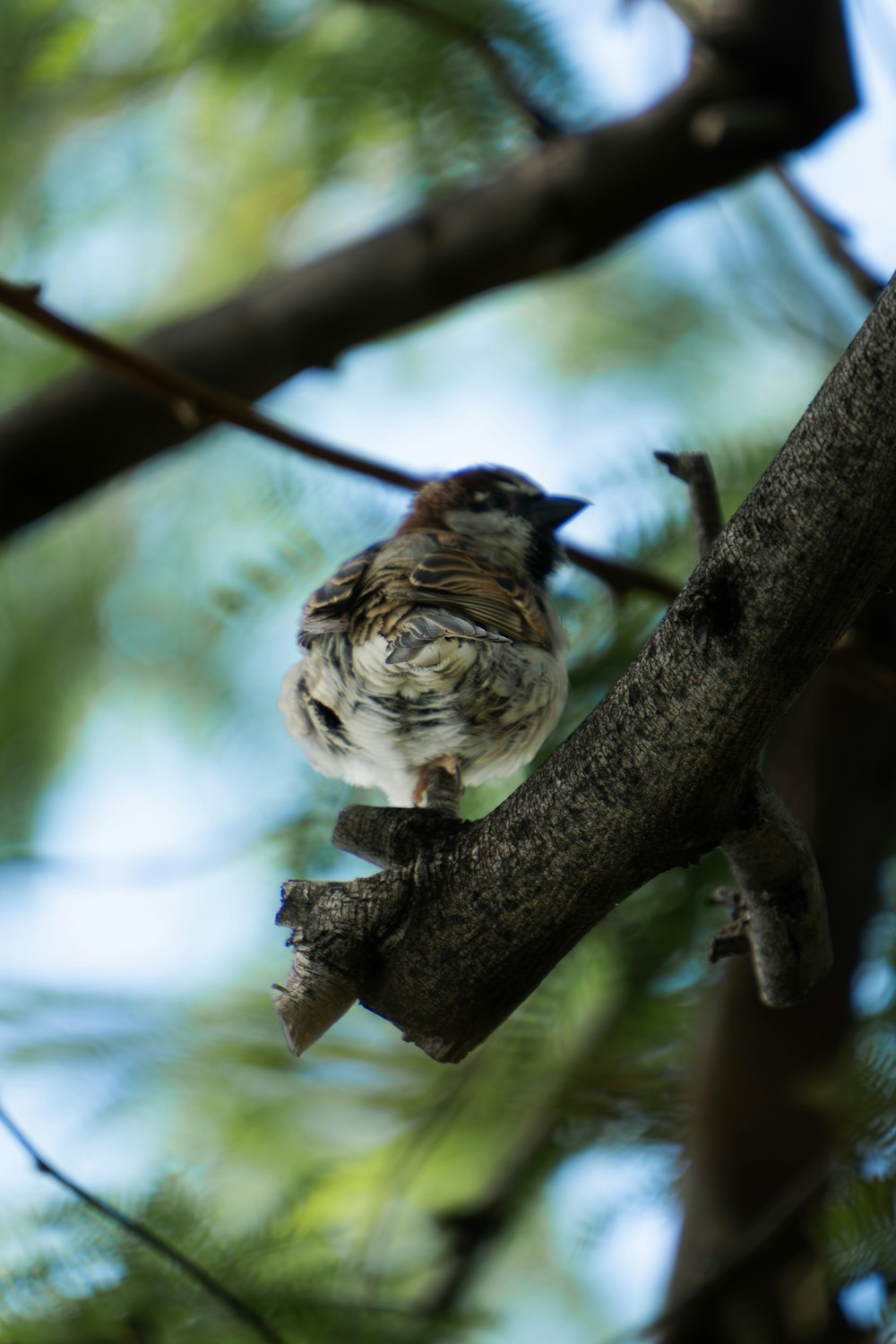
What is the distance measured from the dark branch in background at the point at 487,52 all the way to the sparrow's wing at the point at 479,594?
139 cm

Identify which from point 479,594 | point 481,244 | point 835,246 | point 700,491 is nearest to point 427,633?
point 479,594

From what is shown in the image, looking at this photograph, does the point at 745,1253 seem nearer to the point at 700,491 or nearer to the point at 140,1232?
the point at 140,1232

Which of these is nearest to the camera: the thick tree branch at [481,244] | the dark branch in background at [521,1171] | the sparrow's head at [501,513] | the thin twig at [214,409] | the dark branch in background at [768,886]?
the dark branch in background at [768,886]

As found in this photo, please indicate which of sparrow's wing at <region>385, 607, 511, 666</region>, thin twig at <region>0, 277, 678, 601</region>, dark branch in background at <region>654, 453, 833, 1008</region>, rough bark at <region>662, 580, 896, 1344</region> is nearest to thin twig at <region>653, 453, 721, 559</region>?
dark branch in background at <region>654, 453, 833, 1008</region>

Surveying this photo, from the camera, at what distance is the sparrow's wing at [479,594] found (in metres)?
2.71

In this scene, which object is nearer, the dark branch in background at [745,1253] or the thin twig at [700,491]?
the thin twig at [700,491]

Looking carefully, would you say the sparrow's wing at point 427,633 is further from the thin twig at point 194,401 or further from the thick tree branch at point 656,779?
the thin twig at point 194,401

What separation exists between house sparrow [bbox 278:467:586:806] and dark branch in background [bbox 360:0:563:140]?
133 cm

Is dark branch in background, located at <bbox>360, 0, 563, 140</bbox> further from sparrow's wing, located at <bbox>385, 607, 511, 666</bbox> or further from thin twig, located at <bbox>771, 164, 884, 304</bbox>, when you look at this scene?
sparrow's wing, located at <bbox>385, 607, 511, 666</bbox>

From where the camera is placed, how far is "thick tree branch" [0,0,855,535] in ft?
12.8

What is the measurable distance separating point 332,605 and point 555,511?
98 cm

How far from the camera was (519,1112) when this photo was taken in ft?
11.6

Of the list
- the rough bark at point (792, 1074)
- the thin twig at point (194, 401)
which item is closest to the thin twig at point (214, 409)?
the thin twig at point (194, 401)

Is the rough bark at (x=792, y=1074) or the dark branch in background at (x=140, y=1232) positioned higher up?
the dark branch in background at (x=140, y=1232)
